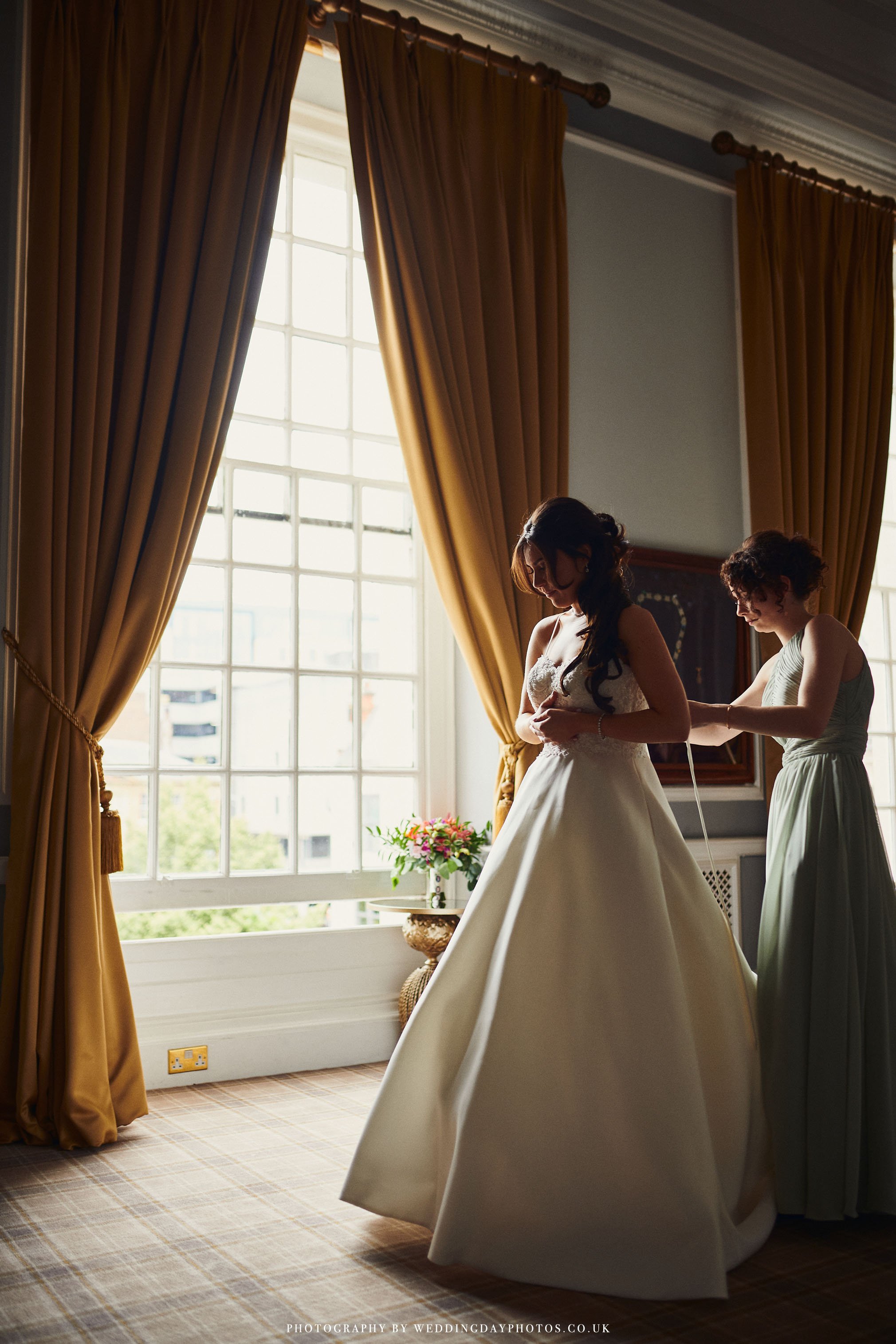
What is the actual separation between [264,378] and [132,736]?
1.53 metres

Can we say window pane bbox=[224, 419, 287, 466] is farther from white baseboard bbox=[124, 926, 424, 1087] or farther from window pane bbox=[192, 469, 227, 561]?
white baseboard bbox=[124, 926, 424, 1087]

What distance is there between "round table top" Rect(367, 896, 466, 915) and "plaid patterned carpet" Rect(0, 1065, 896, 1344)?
0.98 metres

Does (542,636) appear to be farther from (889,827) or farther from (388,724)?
(889,827)

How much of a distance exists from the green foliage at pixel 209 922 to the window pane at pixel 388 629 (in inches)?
148

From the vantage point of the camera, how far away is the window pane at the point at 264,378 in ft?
14.3

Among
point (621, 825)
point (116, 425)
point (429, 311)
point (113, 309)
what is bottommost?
point (621, 825)

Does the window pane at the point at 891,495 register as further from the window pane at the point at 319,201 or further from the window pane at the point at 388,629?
the window pane at the point at 319,201

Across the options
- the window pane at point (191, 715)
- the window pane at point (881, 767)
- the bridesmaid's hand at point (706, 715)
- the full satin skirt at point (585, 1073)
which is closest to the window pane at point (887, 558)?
the window pane at point (881, 767)

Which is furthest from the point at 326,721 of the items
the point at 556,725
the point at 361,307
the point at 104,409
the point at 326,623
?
the point at 556,725

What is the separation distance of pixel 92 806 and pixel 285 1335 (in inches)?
68.9

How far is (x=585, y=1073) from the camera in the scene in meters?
2.33

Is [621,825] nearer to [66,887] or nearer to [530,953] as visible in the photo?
[530,953]

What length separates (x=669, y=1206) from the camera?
2.21 m

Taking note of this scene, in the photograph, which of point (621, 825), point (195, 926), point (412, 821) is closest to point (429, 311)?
point (412, 821)
